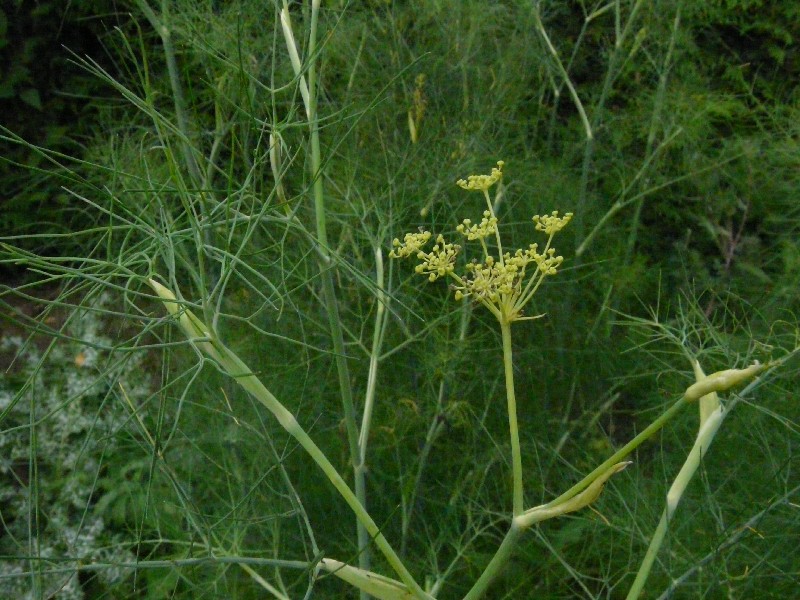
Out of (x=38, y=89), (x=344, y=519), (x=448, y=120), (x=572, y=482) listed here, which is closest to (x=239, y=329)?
(x=344, y=519)

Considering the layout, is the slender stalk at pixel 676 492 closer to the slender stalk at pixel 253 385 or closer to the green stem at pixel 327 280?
the slender stalk at pixel 253 385

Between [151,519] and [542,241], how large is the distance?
1243mm

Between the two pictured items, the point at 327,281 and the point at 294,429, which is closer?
the point at 294,429

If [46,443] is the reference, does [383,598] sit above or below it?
above

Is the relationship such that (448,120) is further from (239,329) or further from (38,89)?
(38,89)

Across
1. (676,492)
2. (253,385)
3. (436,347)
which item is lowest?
(436,347)

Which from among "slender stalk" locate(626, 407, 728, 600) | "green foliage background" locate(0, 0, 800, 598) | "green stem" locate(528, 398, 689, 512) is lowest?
"green foliage background" locate(0, 0, 800, 598)

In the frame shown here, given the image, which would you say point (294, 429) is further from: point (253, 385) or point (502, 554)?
point (502, 554)

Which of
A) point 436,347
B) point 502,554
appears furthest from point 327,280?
point 436,347

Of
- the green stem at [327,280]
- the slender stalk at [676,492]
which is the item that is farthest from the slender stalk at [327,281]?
the slender stalk at [676,492]

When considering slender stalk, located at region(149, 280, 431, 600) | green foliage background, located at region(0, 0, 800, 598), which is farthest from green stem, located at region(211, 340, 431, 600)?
green foliage background, located at region(0, 0, 800, 598)

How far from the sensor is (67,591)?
2.41m

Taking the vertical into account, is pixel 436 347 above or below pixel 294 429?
below

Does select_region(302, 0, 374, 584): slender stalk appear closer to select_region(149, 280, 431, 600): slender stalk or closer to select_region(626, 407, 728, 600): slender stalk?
select_region(149, 280, 431, 600): slender stalk
